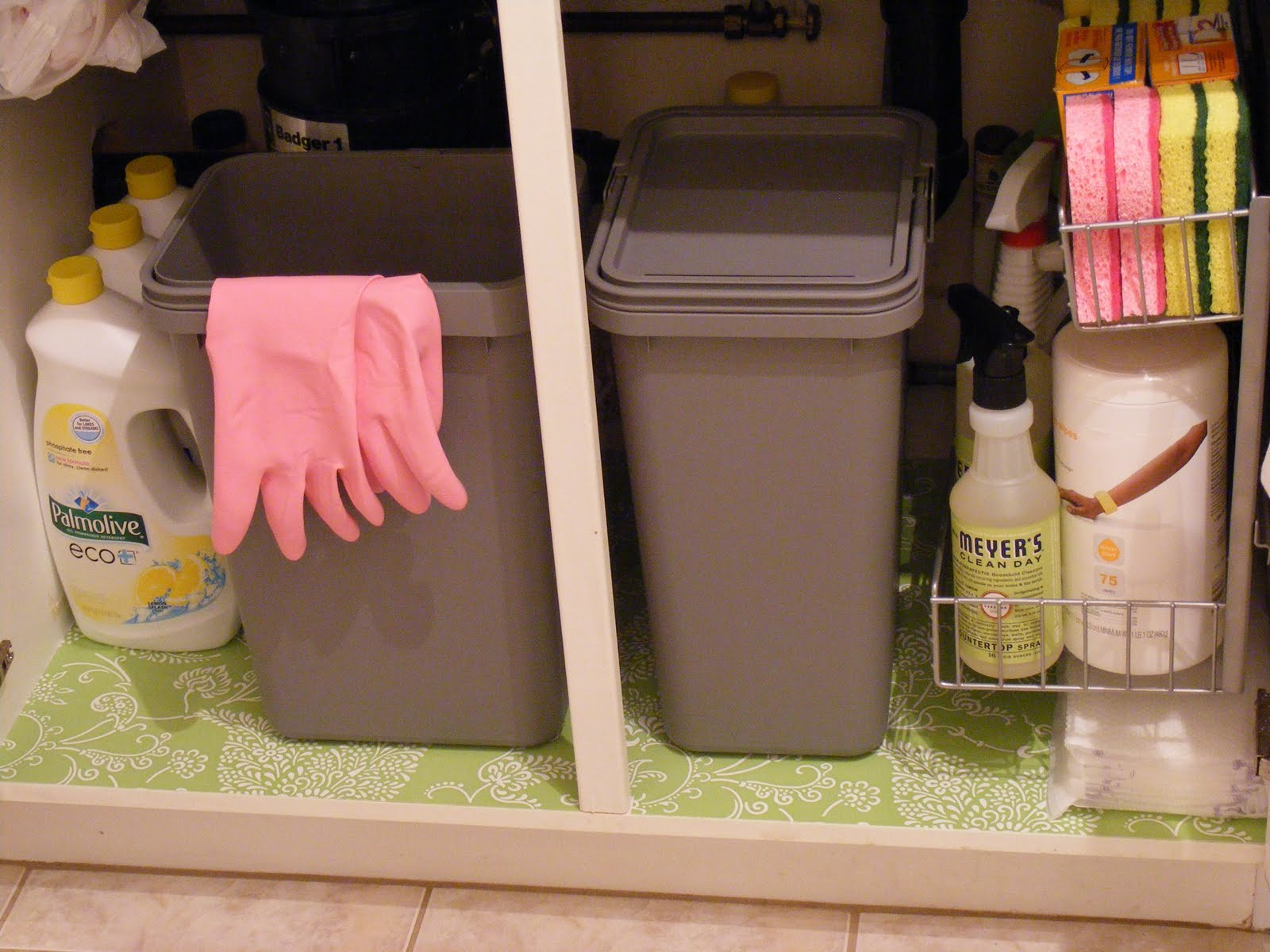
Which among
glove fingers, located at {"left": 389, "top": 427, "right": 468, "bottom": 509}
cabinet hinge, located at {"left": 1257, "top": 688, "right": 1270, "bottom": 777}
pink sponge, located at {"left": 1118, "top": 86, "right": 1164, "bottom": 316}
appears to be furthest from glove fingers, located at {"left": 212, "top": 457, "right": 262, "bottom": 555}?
cabinet hinge, located at {"left": 1257, "top": 688, "right": 1270, "bottom": 777}

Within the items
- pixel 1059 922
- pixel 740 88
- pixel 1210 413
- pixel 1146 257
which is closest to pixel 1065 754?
pixel 1059 922

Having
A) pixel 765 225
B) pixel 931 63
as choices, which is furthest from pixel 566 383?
pixel 931 63

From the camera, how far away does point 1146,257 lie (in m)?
1.07

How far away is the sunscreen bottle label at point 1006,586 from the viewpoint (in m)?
1.22

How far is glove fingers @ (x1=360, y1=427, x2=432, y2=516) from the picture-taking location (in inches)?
45.9

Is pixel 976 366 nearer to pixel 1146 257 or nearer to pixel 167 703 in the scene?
pixel 1146 257

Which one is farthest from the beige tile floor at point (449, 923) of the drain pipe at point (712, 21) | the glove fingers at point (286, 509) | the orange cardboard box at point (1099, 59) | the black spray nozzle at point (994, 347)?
the drain pipe at point (712, 21)

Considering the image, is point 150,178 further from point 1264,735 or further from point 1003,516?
point 1264,735

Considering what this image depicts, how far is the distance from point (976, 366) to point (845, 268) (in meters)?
0.13

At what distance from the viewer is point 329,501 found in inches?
47.3

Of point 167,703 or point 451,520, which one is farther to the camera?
point 167,703

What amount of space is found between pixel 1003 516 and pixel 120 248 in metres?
0.79

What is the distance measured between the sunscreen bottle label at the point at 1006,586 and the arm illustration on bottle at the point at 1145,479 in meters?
0.03

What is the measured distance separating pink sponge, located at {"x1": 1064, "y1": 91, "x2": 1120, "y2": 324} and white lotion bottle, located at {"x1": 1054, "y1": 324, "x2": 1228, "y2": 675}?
69mm
